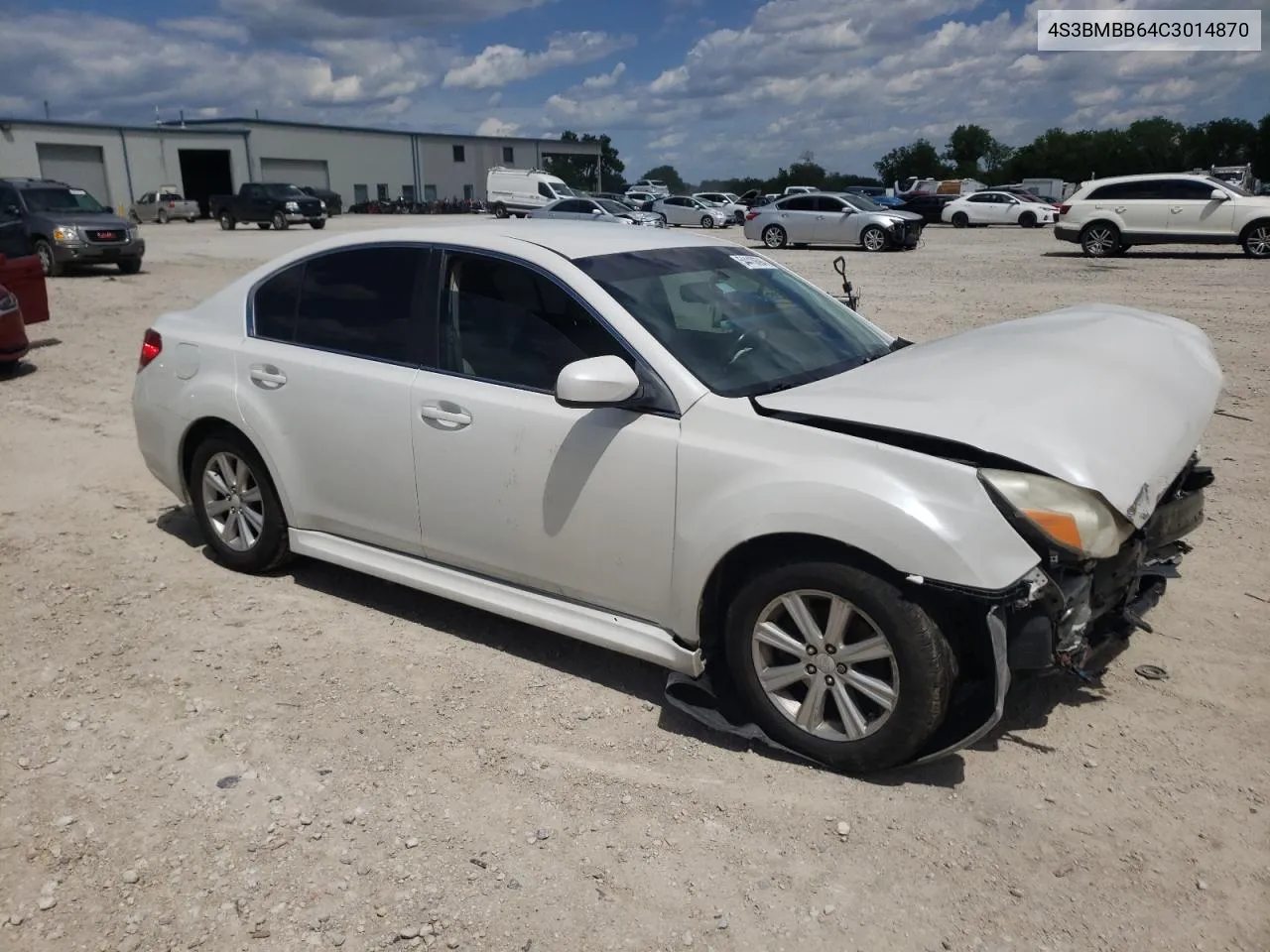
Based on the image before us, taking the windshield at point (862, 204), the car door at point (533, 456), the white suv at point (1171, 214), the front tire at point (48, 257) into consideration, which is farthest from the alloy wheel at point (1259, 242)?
the front tire at point (48, 257)

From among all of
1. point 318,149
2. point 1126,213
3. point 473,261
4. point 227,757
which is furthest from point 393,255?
point 318,149

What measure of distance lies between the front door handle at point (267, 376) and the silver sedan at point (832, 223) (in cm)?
2297

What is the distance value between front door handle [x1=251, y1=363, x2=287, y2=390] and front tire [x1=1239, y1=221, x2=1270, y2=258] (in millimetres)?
20511

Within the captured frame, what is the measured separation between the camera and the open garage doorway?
63.7m

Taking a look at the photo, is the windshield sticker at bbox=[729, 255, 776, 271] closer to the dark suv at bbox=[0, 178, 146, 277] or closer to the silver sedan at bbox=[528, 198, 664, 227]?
the dark suv at bbox=[0, 178, 146, 277]

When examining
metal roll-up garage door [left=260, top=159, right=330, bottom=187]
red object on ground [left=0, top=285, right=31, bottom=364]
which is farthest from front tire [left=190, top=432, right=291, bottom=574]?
metal roll-up garage door [left=260, top=159, right=330, bottom=187]

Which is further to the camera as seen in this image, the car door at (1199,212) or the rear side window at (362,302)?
the car door at (1199,212)

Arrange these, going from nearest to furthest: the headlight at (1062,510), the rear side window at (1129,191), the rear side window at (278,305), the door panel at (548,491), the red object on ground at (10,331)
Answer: the headlight at (1062,510) < the door panel at (548,491) < the rear side window at (278,305) < the red object on ground at (10,331) < the rear side window at (1129,191)

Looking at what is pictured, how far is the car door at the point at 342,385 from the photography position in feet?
13.6

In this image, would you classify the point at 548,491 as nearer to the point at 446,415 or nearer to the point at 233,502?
the point at 446,415

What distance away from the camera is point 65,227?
18969mm

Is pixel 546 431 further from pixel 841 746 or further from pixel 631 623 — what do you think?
pixel 841 746

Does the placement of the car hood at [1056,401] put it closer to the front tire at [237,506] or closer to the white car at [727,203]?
the front tire at [237,506]

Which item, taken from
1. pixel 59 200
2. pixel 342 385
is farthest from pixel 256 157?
pixel 342 385
